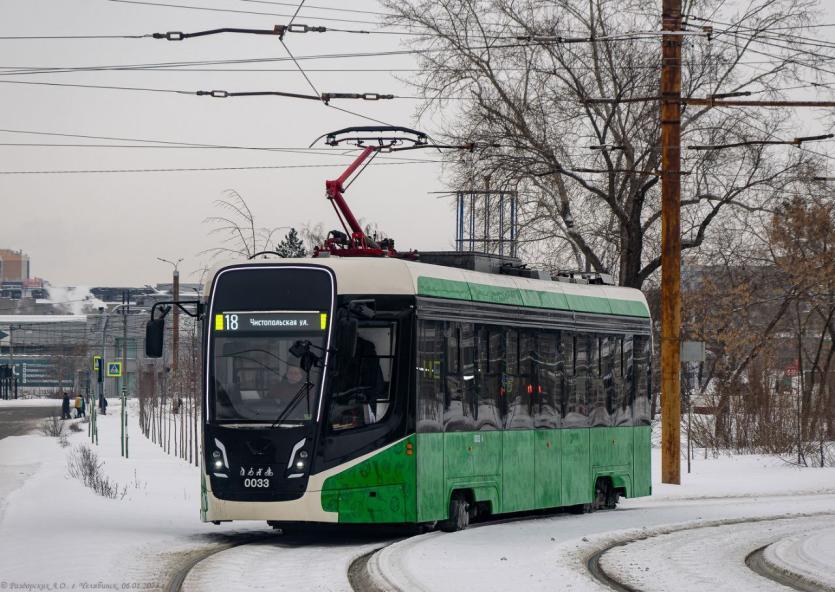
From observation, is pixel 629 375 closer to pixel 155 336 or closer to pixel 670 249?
pixel 670 249

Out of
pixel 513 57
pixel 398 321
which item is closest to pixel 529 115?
pixel 513 57

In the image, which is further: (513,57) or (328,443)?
(513,57)

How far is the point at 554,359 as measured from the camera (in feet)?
65.6

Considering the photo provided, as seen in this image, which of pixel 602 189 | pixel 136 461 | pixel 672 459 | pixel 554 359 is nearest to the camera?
pixel 554 359

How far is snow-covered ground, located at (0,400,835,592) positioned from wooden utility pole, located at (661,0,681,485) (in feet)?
4.40

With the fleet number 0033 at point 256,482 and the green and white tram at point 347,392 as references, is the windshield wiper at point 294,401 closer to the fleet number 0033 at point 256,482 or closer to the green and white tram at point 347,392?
the green and white tram at point 347,392

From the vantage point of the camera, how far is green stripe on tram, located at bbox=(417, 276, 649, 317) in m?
16.9

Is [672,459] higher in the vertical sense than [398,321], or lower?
lower

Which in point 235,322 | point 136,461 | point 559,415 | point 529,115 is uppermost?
point 529,115

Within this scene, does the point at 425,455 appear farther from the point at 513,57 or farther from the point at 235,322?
the point at 513,57

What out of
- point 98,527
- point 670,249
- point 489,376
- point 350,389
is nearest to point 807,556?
point 489,376

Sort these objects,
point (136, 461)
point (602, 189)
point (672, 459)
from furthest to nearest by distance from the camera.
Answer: point (602, 189)
point (136, 461)
point (672, 459)

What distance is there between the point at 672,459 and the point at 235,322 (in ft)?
42.2

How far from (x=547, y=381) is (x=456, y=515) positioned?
3.11 m
